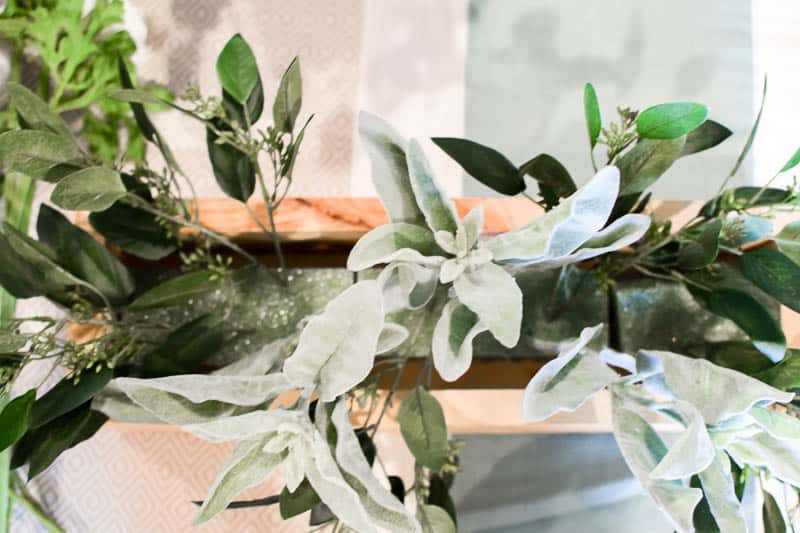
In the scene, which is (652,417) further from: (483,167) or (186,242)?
(186,242)

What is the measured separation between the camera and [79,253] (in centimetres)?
43

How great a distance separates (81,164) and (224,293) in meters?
0.14

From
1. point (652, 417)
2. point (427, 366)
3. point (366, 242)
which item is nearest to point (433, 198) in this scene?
point (366, 242)

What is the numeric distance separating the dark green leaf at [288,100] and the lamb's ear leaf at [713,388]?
260 mm

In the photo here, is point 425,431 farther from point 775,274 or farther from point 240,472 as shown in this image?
point 775,274

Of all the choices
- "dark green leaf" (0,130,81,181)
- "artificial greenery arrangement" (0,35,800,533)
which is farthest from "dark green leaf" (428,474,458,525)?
"dark green leaf" (0,130,81,181)

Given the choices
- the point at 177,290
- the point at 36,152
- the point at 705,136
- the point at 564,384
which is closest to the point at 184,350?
the point at 177,290

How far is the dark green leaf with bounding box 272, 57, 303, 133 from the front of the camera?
1.27 ft

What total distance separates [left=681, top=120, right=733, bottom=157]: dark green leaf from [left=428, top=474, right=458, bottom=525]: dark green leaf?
0.28 meters

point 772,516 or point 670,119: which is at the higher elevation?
point 670,119

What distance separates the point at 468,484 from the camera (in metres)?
0.64

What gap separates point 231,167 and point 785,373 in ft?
1.21

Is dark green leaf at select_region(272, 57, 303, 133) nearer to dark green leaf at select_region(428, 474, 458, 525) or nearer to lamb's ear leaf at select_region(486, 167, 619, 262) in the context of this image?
lamb's ear leaf at select_region(486, 167, 619, 262)

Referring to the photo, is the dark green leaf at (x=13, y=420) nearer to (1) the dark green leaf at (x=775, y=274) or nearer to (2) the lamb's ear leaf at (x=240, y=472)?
(2) the lamb's ear leaf at (x=240, y=472)
